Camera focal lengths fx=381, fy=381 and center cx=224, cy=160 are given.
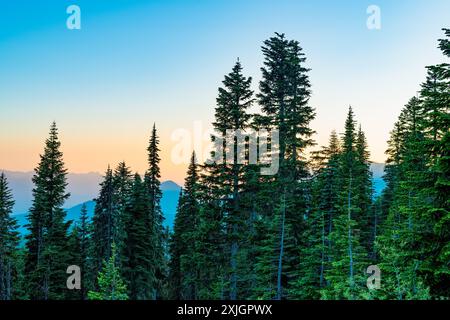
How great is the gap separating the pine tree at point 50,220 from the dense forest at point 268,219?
3.9 inches

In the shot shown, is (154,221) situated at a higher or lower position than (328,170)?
lower

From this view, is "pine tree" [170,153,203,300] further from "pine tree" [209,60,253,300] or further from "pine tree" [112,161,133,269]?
"pine tree" [209,60,253,300]

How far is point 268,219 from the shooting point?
100.0 feet

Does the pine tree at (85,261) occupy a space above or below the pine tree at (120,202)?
below

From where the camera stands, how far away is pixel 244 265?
26.8 metres

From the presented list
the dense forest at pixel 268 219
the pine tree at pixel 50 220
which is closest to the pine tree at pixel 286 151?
the dense forest at pixel 268 219

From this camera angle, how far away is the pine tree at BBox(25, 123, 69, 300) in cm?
3606

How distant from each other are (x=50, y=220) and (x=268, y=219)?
2142 centimetres

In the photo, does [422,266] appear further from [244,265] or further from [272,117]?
[272,117]

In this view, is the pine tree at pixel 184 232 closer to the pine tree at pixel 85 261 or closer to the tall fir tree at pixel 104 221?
the tall fir tree at pixel 104 221

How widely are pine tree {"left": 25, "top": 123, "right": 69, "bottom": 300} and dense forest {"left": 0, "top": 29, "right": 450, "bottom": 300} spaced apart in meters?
0.10

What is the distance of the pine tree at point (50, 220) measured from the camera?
36.1 meters

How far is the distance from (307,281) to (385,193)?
2816 cm
